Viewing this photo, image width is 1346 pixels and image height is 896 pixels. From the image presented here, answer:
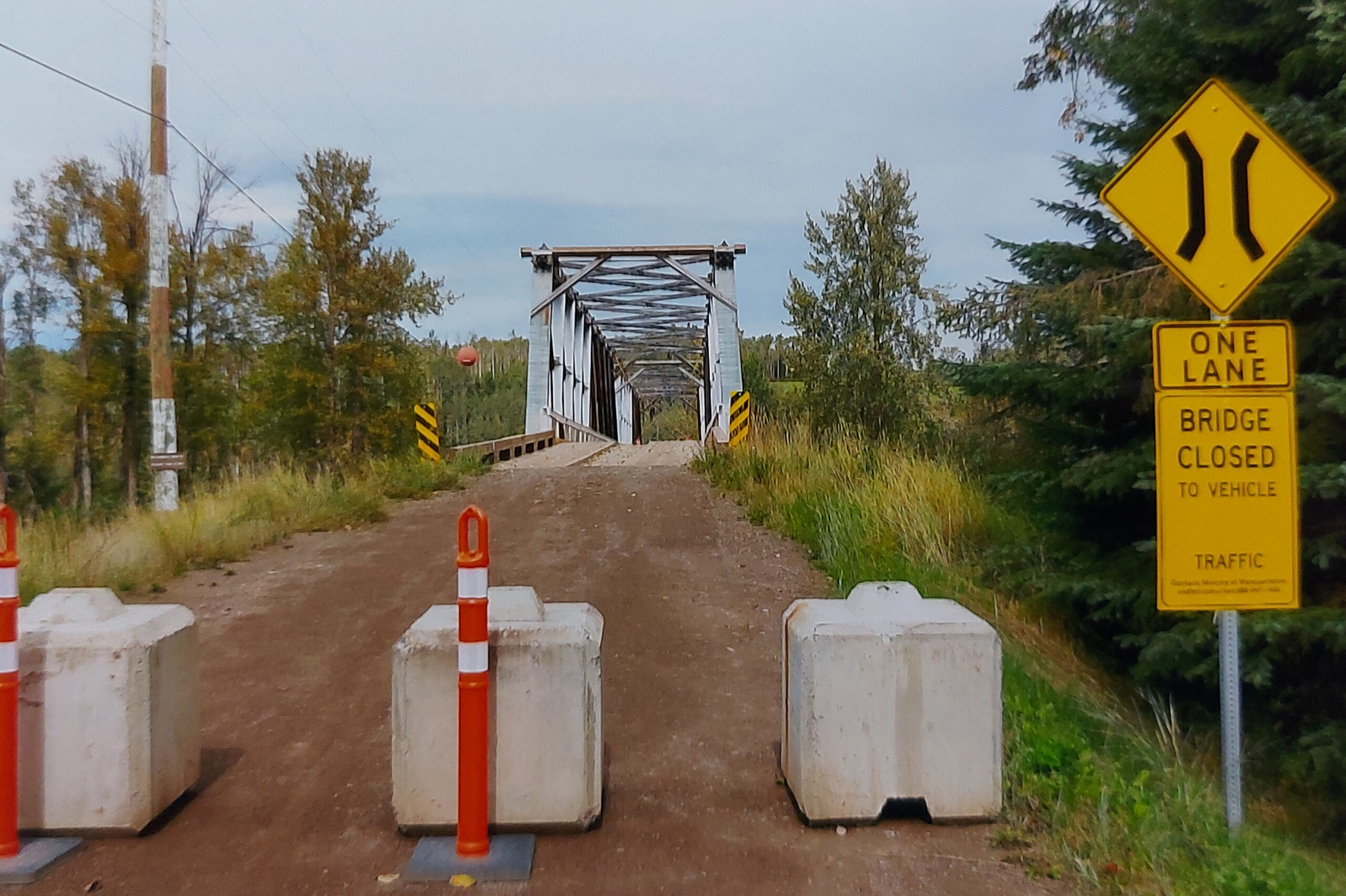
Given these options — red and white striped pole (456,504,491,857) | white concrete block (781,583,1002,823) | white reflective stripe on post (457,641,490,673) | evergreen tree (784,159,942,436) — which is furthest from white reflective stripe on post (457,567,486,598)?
evergreen tree (784,159,942,436)

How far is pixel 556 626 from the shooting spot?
3.71 metres

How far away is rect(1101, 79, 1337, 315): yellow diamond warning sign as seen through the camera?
→ 12.6 ft

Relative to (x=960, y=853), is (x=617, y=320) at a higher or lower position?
higher

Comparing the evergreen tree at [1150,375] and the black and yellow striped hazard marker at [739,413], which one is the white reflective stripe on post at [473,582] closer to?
the evergreen tree at [1150,375]

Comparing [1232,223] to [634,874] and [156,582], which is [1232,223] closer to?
[634,874]

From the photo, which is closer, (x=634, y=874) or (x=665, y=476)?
(x=634, y=874)

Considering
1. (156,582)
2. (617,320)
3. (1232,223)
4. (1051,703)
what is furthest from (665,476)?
(617,320)

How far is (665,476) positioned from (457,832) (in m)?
11.5

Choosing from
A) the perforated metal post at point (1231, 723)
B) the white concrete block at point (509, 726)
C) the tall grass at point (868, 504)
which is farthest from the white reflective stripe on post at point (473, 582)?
the tall grass at point (868, 504)

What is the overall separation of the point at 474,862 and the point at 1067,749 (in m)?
2.53

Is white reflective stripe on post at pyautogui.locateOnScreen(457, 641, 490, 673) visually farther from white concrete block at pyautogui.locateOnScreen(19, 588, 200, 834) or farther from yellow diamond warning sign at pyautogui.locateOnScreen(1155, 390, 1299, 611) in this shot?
yellow diamond warning sign at pyautogui.locateOnScreen(1155, 390, 1299, 611)

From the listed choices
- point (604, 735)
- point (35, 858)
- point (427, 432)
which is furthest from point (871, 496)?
point (427, 432)

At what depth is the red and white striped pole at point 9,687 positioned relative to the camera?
339 cm

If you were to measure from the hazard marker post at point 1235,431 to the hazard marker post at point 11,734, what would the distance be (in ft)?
14.0
